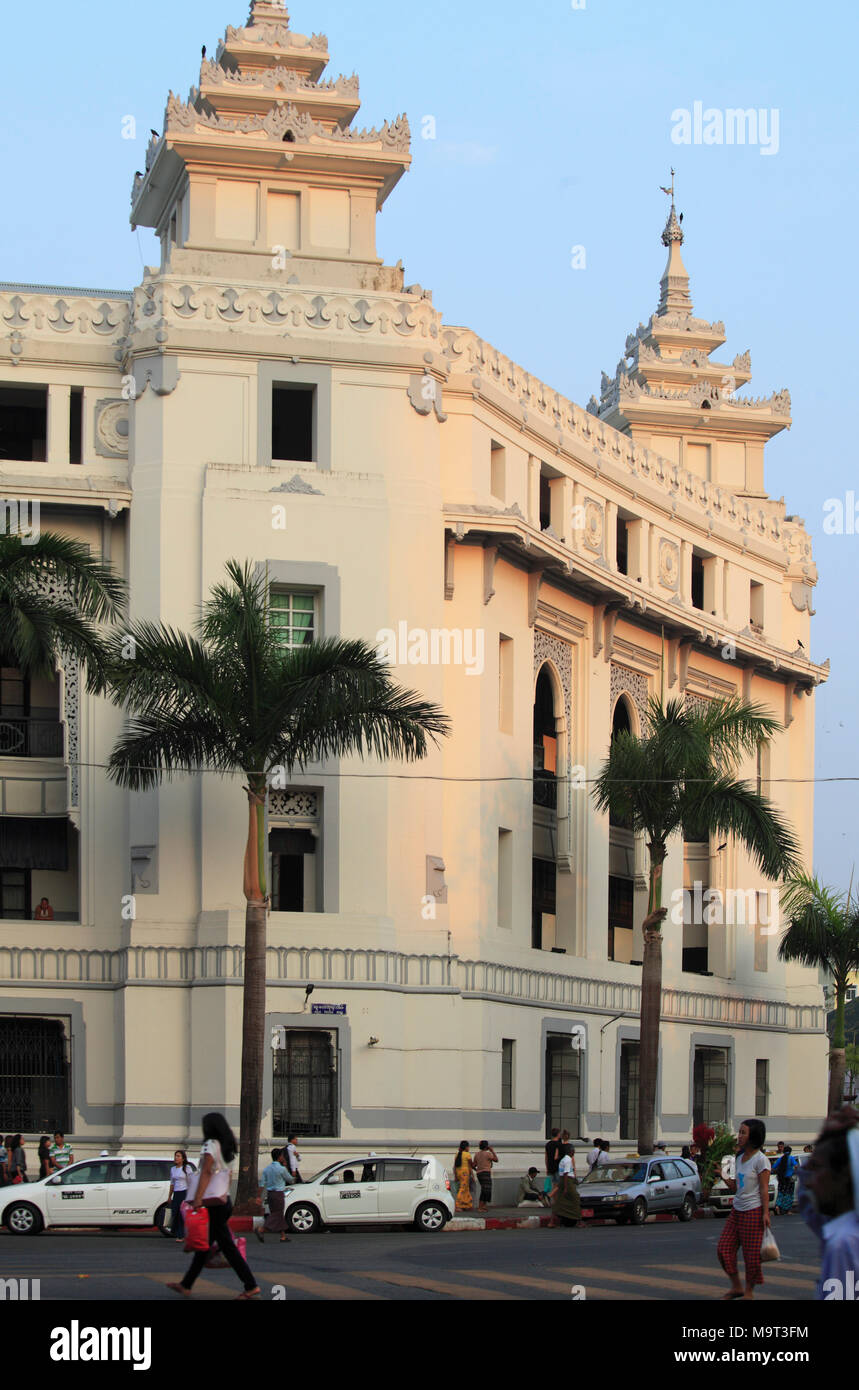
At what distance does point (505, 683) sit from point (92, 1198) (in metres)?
16.5

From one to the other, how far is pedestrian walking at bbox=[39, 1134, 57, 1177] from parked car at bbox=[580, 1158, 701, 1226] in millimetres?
8680

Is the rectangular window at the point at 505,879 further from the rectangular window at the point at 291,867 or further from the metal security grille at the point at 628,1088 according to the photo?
the metal security grille at the point at 628,1088

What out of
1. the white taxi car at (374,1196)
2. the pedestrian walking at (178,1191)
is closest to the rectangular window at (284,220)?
the white taxi car at (374,1196)

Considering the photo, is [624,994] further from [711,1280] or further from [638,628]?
[711,1280]

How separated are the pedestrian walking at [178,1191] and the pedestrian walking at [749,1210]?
35.9 ft

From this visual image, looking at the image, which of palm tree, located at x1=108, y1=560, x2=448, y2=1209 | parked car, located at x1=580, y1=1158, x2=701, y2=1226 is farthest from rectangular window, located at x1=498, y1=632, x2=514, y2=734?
parked car, located at x1=580, y1=1158, x2=701, y2=1226

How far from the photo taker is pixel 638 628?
165 feet

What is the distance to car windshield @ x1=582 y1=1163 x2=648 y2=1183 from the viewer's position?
3553cm

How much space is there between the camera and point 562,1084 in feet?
145

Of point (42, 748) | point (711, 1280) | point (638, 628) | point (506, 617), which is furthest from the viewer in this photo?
point (638, 628)

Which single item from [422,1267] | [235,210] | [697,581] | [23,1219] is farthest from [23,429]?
[422,1267]

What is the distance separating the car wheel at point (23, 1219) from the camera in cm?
2977

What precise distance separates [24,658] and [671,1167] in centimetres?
1379
